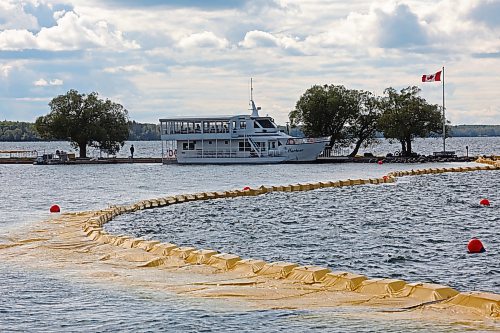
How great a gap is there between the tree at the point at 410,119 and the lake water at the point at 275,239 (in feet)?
107

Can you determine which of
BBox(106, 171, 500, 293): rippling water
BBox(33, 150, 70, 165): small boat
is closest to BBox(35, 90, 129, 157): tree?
BBox(33, 150, 70, 165): small boat

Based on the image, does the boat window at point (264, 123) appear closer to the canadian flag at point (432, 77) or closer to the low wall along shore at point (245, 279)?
the canadian flag at point (432, 77)

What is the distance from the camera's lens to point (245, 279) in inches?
762

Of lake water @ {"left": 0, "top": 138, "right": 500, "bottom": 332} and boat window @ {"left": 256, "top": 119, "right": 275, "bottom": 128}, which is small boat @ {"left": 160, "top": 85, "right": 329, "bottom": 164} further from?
lake water @ {"left": 0, "top": 138, "right": 500, "bottom": 332}

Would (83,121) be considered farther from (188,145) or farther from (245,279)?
(245,279)

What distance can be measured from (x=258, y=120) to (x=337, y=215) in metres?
64.0

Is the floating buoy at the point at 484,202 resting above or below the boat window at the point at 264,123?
below

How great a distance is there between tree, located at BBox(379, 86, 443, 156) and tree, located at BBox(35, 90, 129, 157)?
35721 millimetres

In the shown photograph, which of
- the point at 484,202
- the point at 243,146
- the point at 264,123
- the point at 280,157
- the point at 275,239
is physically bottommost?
the point at 275,239

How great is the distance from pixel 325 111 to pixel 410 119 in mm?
11555

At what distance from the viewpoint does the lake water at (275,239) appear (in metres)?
15.6

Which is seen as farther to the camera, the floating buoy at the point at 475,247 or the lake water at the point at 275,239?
the floating buoy at the point at 475,247

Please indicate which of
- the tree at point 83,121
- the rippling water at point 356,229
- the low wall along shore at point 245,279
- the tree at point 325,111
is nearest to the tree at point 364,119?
the tree at point 325,111

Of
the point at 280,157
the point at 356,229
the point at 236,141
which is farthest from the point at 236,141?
the point at 356,229
